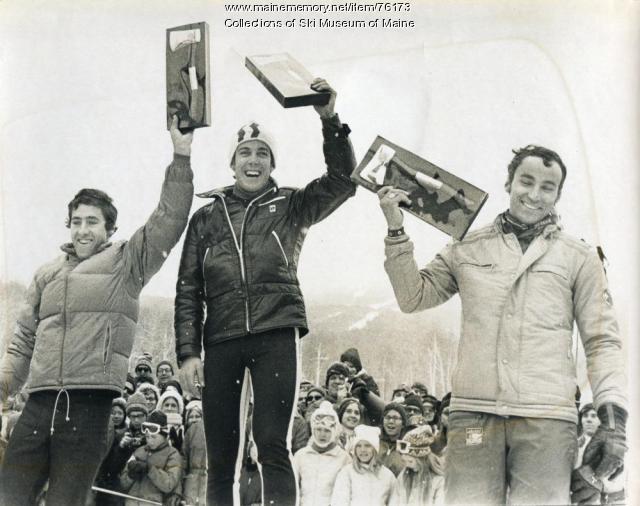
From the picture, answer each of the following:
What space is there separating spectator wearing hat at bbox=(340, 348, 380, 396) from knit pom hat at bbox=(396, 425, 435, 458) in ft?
0.76

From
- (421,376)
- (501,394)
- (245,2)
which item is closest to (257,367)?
(421,376)

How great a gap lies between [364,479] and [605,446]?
3.50 feet

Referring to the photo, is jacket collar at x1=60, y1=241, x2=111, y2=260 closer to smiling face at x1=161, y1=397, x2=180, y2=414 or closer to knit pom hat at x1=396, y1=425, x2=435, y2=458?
smiling face at x1=161, y1=397, x2=180, y2=414

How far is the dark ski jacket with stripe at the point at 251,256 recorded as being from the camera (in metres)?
3.77

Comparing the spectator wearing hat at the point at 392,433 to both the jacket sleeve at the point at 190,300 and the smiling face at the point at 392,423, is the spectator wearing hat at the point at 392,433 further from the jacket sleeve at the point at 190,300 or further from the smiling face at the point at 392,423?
the jacket sleeve at the point at 190,300

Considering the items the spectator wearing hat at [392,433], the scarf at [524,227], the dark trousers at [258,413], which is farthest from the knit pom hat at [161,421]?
the scarf at [524,227]

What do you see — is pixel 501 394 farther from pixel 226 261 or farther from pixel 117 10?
pixel 117 10

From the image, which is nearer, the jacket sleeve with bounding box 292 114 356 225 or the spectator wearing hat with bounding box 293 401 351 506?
the spectator wearing hat with bounding box 293 401 351 506

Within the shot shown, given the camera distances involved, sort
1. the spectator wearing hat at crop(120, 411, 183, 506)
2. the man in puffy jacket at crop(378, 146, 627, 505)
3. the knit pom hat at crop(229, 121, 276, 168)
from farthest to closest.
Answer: the knit pom hat at crop(229, 121, 276, 168)
the spectator wearing hat at crop(120, 411, 183, 506)
the man in puffy jacket at crop(378, 146, 627, 505)

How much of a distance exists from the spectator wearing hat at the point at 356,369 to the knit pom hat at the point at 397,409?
73mm

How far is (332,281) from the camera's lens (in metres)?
3.87

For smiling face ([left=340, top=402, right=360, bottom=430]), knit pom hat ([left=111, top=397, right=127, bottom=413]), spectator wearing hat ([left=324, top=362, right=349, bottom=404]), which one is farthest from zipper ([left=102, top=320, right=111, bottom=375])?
smiling face ([left=340, top=402, right=360, bottom=430])

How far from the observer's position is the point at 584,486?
12.2 ft

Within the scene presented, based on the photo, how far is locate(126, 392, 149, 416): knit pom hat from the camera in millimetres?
3883
